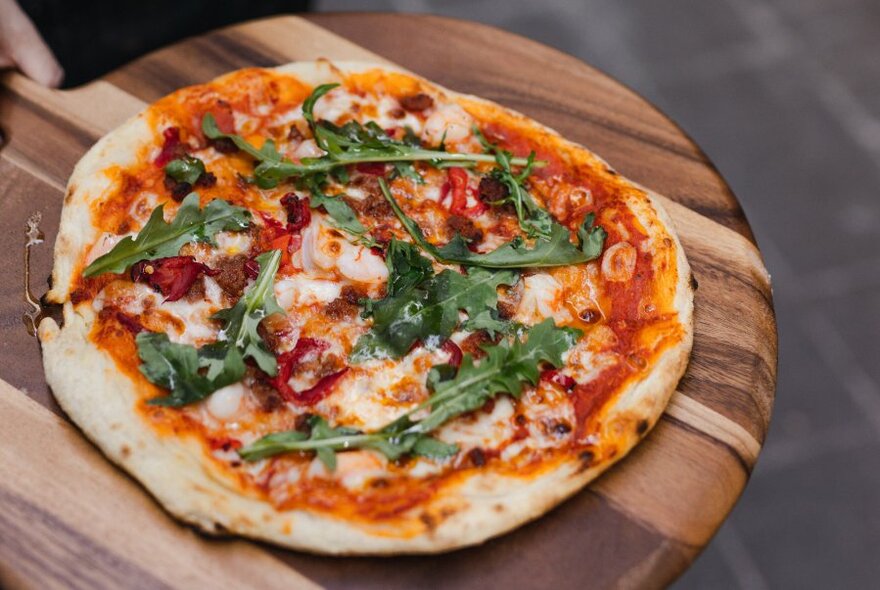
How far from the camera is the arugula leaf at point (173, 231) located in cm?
311

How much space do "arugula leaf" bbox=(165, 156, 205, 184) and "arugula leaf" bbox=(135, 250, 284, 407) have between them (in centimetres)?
66

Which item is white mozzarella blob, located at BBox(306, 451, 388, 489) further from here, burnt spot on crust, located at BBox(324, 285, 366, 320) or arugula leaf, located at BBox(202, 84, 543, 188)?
arugula leaf, located at BBox(202, 84, 543, 188)

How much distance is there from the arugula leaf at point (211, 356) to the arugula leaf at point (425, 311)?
352 mm

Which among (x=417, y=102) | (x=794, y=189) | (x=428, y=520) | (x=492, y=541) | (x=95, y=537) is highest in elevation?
(x=417, y=102)

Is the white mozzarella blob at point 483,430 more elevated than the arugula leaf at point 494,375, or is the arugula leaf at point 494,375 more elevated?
the arugula leaf at point 494,375

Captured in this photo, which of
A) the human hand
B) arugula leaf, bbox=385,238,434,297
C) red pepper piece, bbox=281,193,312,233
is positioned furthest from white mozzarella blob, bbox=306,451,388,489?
the human hand

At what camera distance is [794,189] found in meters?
6.33

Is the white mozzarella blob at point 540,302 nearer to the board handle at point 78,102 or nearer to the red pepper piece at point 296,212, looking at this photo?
the red pepper piece at point 296,212

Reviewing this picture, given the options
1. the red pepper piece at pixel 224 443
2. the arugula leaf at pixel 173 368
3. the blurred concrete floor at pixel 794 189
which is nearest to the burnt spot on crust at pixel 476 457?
the red pepper piece at pixel 224 443

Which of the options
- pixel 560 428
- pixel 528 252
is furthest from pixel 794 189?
pixel 560 428

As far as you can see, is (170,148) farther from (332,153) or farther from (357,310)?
(357,310)

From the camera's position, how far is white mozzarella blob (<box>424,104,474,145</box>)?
3691 mm

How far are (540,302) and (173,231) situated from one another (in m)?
1.39

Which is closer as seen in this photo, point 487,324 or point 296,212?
point 487,324
